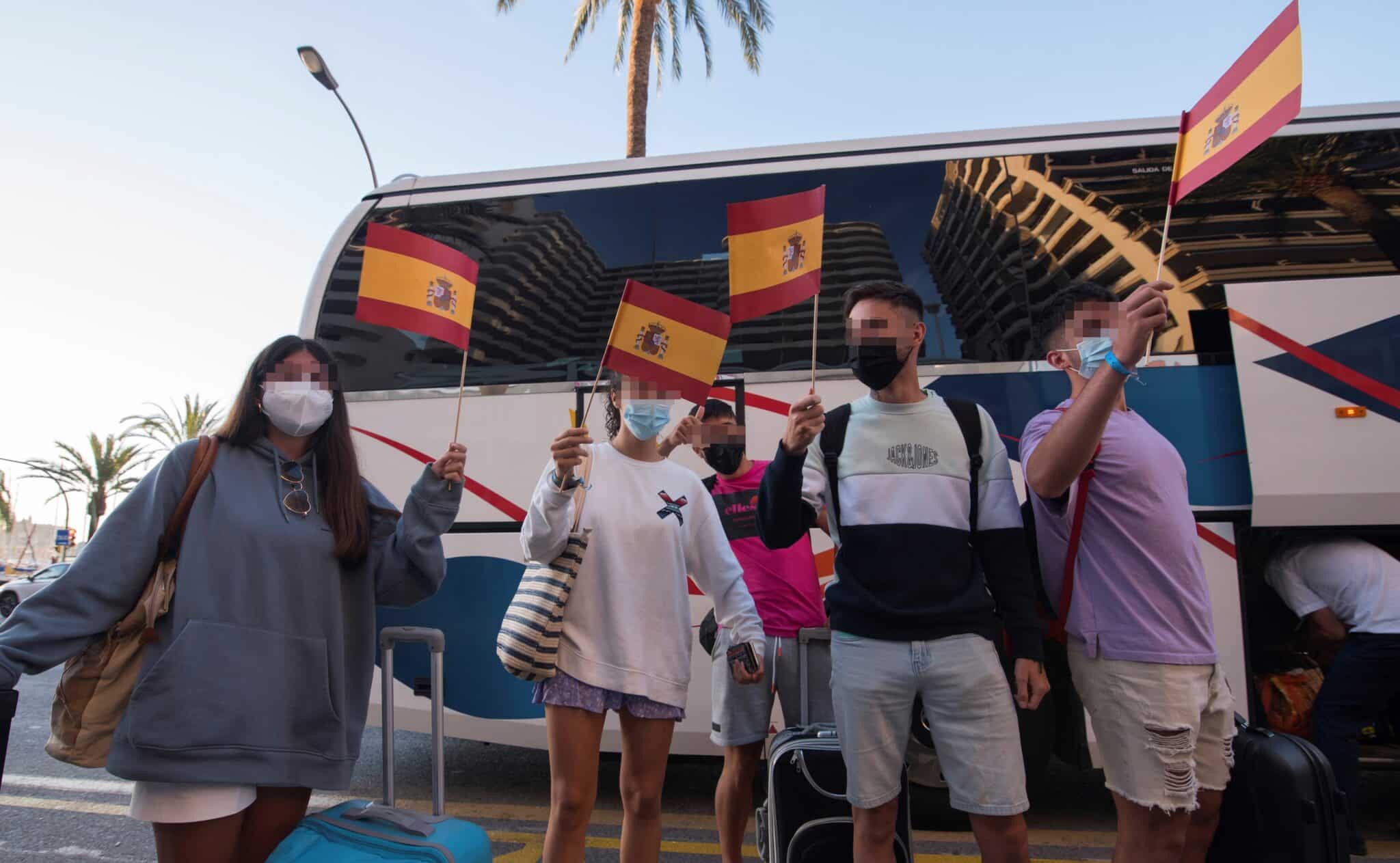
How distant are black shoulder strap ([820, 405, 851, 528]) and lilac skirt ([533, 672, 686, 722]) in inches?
33.1

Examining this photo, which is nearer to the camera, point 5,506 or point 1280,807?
point 1280,807

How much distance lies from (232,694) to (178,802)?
0.84 ft

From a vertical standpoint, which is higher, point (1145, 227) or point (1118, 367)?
point (1145, 227)

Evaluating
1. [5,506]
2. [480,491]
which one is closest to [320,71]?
[480,491]

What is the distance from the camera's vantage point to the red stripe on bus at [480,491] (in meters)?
4.76

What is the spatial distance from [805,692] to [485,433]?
8.19 ft

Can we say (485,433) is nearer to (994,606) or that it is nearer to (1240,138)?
(994,606)

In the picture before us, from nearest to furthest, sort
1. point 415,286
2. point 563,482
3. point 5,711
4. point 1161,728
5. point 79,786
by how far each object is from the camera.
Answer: point 5,711, point 1161,728, point 563,482, point 415,286, point 79,786

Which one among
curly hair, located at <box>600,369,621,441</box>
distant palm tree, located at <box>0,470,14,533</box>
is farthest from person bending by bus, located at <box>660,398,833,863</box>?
distant palm tree, located at <box>0,470,14,533</box>

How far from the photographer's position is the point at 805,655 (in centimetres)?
317

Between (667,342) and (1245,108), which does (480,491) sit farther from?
(1245,108)

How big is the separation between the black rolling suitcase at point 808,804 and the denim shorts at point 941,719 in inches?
13.7

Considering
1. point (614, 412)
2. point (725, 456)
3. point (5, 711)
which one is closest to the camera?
point (5, 711)

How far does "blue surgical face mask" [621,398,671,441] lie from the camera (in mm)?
3010
